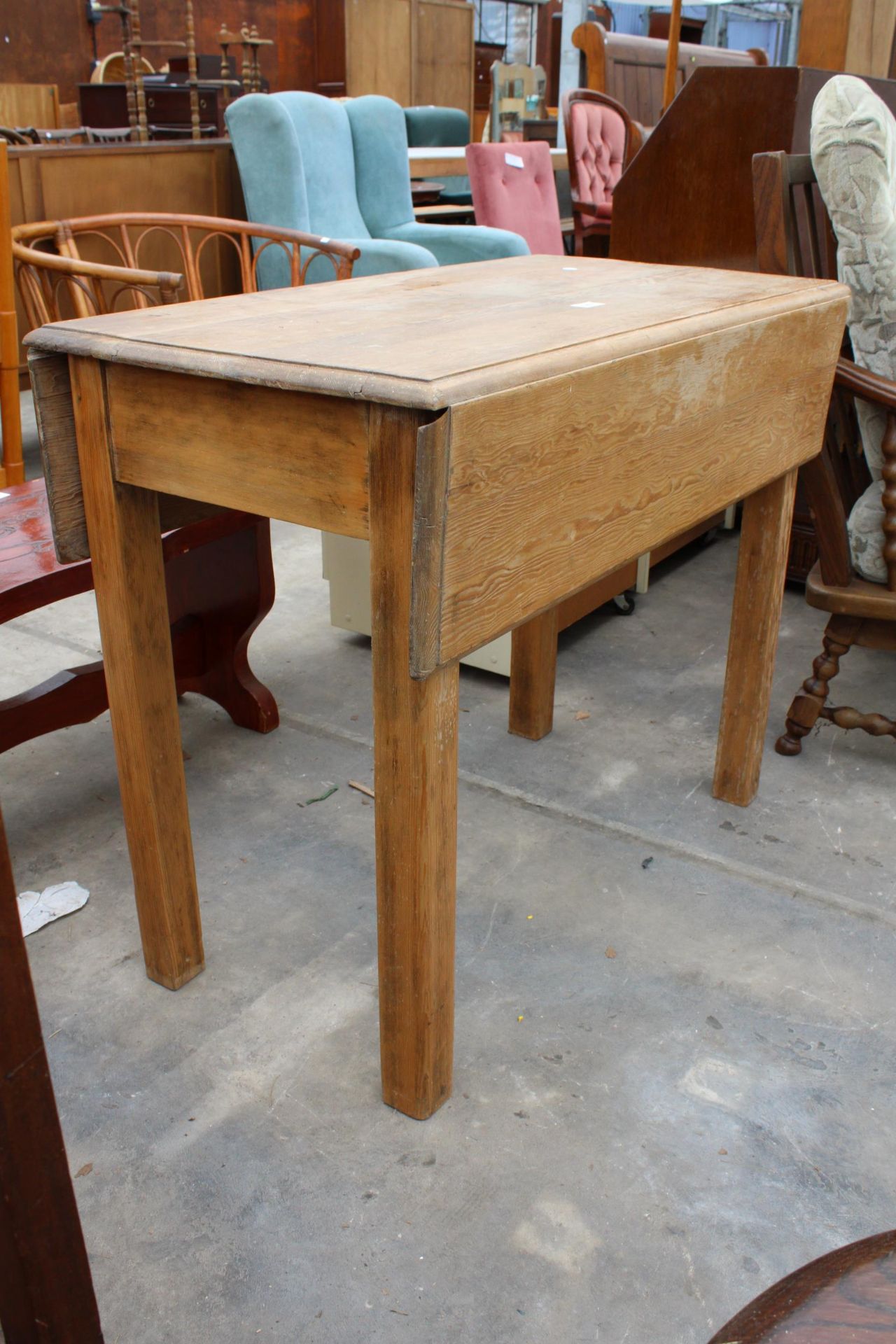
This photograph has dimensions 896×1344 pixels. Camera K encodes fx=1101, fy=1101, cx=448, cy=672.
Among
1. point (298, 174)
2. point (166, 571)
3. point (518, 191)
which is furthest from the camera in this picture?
point (518, 191)

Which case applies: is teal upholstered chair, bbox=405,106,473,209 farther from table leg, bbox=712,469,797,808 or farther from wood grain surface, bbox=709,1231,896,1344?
wood grain surface, bbox=709,1231,896,1344

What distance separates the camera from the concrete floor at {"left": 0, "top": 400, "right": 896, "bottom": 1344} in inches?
41.9

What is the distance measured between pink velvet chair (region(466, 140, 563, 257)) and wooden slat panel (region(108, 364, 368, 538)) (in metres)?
3.61

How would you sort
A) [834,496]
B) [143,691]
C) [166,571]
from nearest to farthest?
1. [143,691]
2. [834,496]
3. [166,571]

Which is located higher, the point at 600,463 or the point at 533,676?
the point at 600,463

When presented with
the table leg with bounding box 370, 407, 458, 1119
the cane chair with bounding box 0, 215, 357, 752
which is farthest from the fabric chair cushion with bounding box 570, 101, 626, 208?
the table leg with bounding box 370, 407, 458, 1119

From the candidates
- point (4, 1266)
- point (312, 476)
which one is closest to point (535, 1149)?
point (4, 1266)

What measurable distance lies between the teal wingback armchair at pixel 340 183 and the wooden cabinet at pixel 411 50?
230 inches

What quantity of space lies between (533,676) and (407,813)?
933 millimetres

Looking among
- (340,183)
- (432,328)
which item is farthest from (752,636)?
(340,183)

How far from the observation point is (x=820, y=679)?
197 centimetres

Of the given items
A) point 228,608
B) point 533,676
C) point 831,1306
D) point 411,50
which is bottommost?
point 533,676

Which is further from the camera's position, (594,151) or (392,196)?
(594,151)

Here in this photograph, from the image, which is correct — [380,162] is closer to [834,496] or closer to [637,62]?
[637,62]
